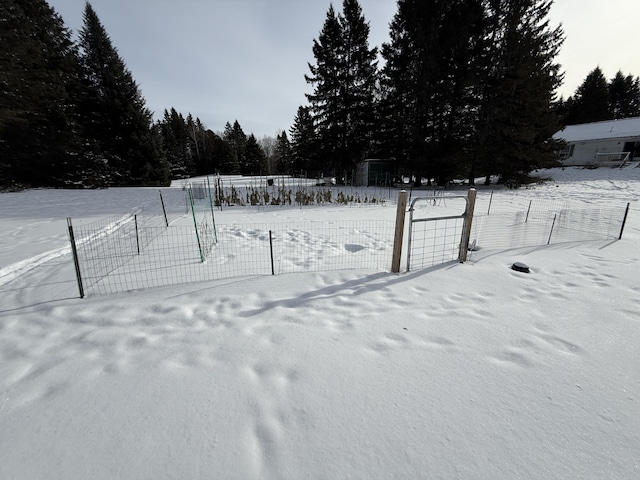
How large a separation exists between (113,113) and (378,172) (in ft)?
71.3

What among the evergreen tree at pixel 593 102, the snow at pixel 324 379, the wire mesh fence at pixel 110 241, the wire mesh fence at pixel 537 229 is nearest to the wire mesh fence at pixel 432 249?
the wire mesh fence at pixel 537 229

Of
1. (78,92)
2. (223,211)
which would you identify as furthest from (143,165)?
(223,211)

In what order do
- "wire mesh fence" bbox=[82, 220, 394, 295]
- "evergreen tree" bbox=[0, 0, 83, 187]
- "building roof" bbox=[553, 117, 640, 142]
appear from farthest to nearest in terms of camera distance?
"building roof" bbox=[553, 117, 640, 142], "evergreen tree" bbox=[0, 0, 83, 187], "wire mesh fence" bbox=[82, 220, 394, 295]

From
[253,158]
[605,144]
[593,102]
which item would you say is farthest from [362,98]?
[593,102]

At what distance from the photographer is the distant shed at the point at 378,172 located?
69.6 feet

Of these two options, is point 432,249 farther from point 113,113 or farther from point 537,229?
point 113,113

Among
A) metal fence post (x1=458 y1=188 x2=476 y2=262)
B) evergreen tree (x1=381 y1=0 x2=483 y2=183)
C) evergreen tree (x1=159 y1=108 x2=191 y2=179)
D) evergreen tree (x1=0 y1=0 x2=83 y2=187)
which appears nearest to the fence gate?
metal fence post (x1=458 y1=188 x2=476 y2=262)

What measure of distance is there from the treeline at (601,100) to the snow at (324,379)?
151 feet

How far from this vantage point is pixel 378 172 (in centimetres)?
2147

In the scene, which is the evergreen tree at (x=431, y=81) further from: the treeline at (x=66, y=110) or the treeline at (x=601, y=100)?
the treeline at (x=601, y=100)

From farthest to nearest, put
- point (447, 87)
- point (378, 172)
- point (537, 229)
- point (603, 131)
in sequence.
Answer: point (603, 131) < point (378, 172) < point (447, 87) < point (537, 229)

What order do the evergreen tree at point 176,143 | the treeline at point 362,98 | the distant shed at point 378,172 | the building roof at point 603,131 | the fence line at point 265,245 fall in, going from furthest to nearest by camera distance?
the evergreen tree at point 176,143
the building roof at point 603,131
the distant shed at point 378,172
the treeline at point 362,98
the fence line at point 265,245

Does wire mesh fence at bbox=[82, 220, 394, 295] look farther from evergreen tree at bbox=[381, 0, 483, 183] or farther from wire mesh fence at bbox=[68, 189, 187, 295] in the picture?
evergreen tree at bbox=[381, 0, 483, 183]

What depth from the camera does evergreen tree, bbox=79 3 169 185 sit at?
764 inches
